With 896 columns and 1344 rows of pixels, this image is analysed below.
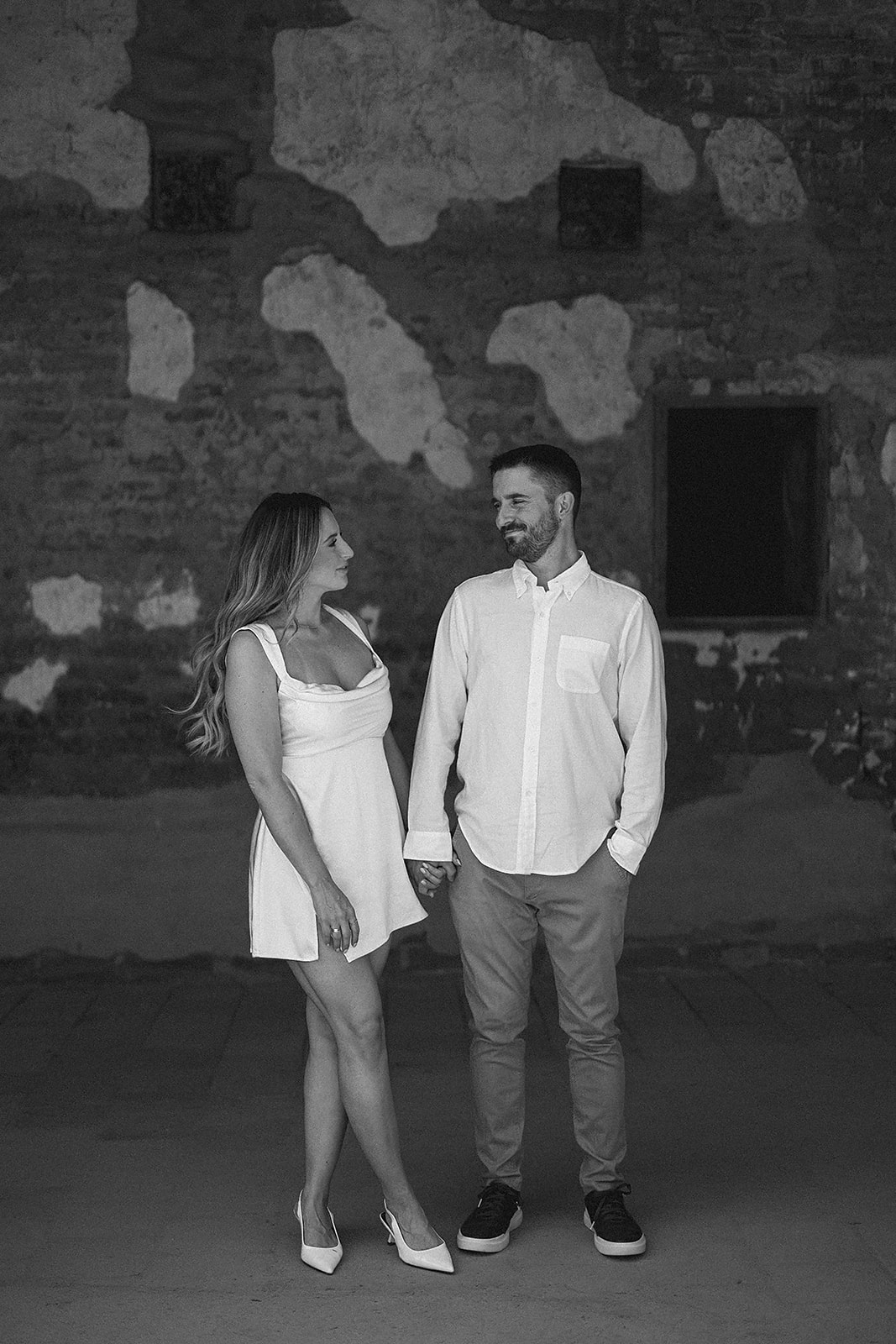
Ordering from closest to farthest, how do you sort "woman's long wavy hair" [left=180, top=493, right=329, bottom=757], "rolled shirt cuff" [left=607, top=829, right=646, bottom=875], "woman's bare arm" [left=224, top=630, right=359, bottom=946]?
"woman's bare arm" [left=224, top=630, right=359, bottom=946], "woman's long wavy hair" [left=180, top=493, right=329, bottom=757], "rolled shirt cuff" [left=607, top=829, right=646, bottom=875]

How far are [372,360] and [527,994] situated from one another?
307cm

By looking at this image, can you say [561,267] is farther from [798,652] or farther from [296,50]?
[798,652]

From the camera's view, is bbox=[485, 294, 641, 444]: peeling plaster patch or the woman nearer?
the woman

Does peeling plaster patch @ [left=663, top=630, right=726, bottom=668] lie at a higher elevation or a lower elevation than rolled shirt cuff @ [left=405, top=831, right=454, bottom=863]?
higher

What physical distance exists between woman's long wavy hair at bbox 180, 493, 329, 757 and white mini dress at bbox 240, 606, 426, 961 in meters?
0.05

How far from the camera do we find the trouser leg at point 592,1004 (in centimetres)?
319

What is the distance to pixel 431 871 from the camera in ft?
10.7

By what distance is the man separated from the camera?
3189 mm

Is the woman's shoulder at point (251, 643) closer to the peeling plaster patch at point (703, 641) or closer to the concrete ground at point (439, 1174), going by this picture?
the concrete ground at point (439, 1174)

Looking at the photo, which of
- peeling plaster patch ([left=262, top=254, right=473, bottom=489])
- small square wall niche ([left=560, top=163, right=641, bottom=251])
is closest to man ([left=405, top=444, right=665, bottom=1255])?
peeling plaster patch ([left=262, top=254, right=473, bottom=489])

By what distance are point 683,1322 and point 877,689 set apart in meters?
3.46

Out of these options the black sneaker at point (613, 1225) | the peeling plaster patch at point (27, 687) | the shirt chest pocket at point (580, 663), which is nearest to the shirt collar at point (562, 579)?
the shirt chest pocket at point (580, 663)

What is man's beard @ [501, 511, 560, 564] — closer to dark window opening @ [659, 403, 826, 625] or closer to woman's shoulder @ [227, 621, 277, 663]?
woman's shoulder @ [227, 621, 277, 663]

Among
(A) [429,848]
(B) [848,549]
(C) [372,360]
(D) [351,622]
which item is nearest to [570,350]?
(C) [372,360]
